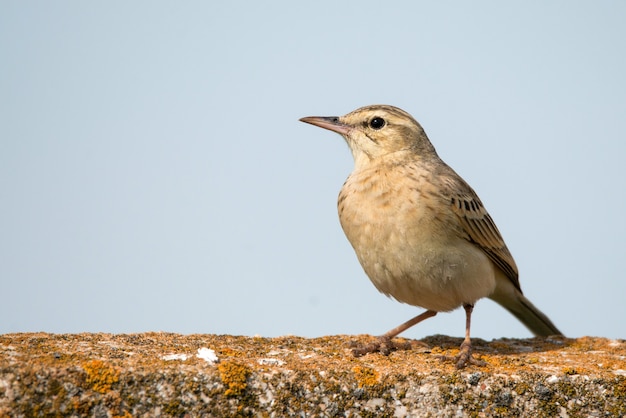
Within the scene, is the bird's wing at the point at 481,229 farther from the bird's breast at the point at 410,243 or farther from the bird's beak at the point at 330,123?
the bird's beak at the point at 330,123

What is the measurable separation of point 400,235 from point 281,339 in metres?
1.21

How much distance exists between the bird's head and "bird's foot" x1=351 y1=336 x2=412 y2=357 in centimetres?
177

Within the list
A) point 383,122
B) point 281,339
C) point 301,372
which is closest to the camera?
point 301,372

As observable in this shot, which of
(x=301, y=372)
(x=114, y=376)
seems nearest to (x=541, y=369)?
(x=301, y=372)

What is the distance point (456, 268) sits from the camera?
19.9ft

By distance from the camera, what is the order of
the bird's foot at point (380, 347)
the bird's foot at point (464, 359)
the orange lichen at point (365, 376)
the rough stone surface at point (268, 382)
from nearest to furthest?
the rough stone surface at point (268, 382) → the orange lichen at point (365, 376) → the bird's foot at point (464, 359) → the bird's foot at point (380, 347)

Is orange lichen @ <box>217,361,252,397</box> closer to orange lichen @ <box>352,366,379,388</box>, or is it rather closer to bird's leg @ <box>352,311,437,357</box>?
orange lichen @ <box>352,366,379,388</box>

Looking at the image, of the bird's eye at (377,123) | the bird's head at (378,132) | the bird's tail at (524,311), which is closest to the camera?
the bird's head at (378,132)

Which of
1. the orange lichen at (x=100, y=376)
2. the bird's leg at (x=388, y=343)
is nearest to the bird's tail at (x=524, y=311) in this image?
the bird's leg at (x=388, y=343)

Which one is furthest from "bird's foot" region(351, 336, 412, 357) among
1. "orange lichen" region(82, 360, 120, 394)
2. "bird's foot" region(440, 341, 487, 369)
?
"orange lichen" region(82, 360, 120, 394)

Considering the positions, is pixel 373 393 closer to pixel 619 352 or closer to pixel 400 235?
pixel 400 235

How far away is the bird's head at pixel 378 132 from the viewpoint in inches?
274

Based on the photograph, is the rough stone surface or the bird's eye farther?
the bird's eye

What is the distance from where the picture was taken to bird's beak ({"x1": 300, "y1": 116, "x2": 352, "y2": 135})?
719 centimetres
